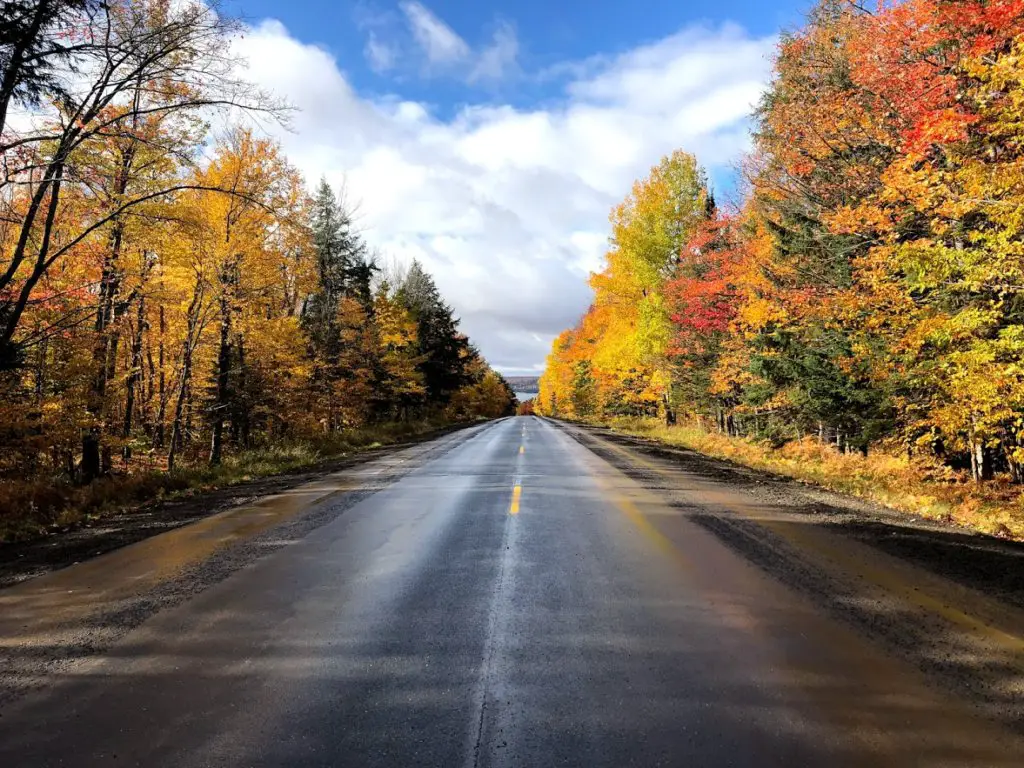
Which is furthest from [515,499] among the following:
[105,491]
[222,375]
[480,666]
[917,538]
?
[222,375]

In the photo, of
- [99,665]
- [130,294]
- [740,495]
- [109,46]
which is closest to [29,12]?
[109,46]

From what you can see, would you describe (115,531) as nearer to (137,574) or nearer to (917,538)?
(137,574)

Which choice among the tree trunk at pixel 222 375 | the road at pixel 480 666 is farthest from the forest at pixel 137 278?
the road at pixel 480 666

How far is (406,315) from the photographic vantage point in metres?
34.7

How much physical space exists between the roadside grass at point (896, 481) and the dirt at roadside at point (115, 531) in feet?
35.9

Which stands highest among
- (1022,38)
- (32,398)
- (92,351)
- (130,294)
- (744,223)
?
(744,223)

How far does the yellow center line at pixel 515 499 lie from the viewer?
814cm

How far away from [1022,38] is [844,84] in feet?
20.6

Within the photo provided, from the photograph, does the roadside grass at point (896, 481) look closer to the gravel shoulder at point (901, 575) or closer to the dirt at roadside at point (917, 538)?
the dirt at roadside at point (917, 538)

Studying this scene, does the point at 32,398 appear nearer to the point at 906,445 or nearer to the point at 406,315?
the point at 906,445

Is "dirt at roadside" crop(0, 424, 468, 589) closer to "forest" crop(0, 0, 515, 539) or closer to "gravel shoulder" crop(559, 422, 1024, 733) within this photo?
"forest" crop(0, 0, 515, 539)

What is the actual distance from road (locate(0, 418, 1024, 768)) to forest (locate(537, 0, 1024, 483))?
19.1 ft

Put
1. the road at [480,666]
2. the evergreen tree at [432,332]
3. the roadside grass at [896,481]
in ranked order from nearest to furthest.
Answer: the road at [480,666]
the roadside grass at [896,481]
the evergreen tree at [432,332]

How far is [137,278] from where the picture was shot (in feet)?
43.4
